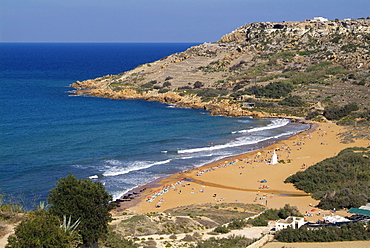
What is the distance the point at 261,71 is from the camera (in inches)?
3824

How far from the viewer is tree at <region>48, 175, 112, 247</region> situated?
67.9 feet

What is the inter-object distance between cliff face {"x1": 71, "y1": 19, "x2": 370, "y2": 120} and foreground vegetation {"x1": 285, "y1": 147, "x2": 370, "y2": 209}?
31.7 meters

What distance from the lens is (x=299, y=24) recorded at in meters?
119

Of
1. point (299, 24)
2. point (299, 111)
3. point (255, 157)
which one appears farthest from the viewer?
point (299, 24)

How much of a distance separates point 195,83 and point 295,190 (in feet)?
183

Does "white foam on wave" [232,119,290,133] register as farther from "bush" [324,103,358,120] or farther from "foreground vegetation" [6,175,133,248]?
"foreground vegetation" [6,175,133,248]

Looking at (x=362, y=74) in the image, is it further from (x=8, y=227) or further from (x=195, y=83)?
(x=8, y=227)

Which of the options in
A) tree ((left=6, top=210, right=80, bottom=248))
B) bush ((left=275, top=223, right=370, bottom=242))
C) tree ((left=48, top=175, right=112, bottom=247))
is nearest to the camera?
tree ((left=6, top=210, right=80, bottom=248))

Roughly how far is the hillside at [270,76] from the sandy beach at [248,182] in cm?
1581

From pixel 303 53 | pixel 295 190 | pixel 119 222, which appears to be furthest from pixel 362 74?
pixel 119 222

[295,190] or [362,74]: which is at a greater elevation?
[362,74]

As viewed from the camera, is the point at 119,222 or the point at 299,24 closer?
the point at 119,222

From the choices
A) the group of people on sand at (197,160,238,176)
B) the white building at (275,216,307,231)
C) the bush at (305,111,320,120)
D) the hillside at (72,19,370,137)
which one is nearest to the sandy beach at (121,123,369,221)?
the group of people on sand at (197,160,238,176)

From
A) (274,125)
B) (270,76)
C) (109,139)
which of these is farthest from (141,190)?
(270,76)
